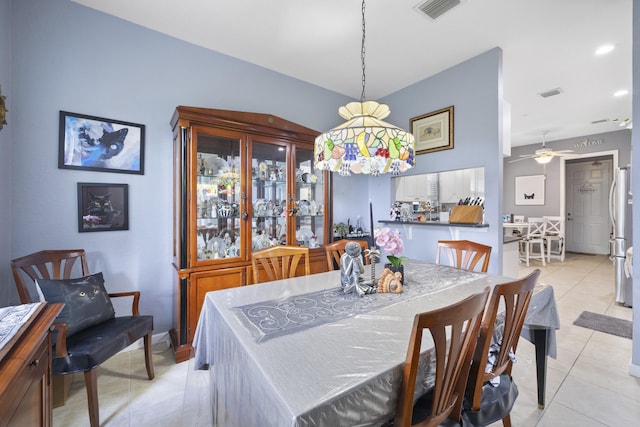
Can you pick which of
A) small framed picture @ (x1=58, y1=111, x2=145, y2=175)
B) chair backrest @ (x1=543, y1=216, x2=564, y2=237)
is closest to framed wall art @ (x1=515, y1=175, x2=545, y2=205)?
chair backrest @ (x1=543, y1=216, x2=564, y2=237)

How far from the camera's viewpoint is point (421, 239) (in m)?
3.31

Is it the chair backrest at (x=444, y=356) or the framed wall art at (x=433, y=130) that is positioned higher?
the framed wall art at (x=433, y=130)

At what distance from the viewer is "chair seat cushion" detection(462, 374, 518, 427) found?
1057 mm

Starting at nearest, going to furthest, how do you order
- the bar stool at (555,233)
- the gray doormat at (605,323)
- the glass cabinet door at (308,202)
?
the gray doormat at (605,323) < the glass cabinet door at (308,202) < the bar stool at (555,233)

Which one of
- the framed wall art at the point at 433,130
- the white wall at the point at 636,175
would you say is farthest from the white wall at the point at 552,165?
the white wall at the point at 636,175

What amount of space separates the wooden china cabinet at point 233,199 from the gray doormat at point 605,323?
2724mm

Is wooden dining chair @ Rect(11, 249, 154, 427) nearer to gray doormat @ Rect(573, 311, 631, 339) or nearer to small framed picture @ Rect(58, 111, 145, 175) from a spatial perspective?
small framed picture @ Rect(58, 111, 145, 175)

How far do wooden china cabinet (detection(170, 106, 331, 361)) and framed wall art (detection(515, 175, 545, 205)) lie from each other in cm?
626

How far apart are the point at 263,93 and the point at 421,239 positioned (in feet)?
8.39

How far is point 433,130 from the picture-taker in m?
3.22

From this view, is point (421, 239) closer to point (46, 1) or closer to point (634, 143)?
point (634, 143)

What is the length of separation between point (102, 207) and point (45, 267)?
548 mm

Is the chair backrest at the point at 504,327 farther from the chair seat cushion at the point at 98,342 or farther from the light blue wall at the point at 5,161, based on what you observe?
the light blue wall at the point at 5,161

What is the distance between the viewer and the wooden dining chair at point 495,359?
3.33 ft
